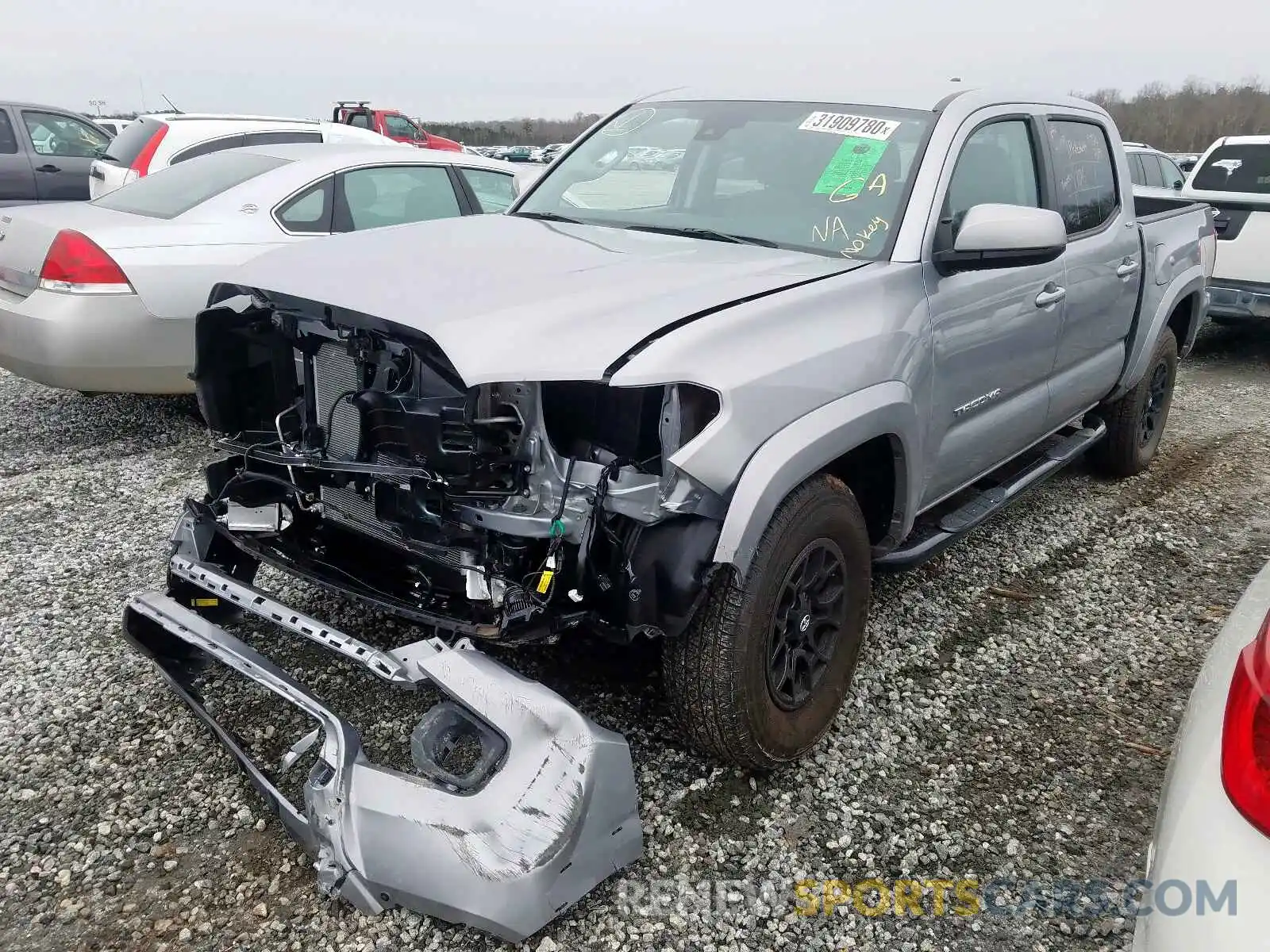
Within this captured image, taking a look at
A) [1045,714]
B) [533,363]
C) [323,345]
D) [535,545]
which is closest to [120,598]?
[323,345]

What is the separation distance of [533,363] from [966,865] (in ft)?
5.54

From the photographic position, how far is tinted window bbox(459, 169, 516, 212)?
6.05 m

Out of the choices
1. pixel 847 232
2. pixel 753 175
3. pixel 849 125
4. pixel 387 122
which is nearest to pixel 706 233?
pixel 753 175

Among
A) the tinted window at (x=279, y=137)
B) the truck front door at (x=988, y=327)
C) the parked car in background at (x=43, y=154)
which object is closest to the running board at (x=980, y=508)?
the truck front door at (x=988, y=327)

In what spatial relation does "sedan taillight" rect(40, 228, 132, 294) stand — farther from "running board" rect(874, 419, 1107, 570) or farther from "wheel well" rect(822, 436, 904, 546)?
"running board" rect(874, 419, 1107, 570)

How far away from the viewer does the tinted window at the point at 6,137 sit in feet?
31.3

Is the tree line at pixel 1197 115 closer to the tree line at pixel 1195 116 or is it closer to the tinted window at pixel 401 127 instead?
the tree line at pixel 1195 116

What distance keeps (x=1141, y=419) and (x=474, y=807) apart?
4411mm

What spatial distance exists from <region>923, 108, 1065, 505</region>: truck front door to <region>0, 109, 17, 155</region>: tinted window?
10125mm

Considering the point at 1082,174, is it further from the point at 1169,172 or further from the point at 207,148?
the point at 1169,172

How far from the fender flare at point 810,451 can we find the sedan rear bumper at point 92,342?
11.3 feet

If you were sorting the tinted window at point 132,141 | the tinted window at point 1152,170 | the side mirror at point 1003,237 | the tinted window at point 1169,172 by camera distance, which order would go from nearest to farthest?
the side mirror at point 1003,237 → the tinted window at point 132,141 → the tinted window at point 1152,170 → the tinted window at point 1169,172

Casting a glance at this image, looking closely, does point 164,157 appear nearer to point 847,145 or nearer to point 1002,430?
point 847,145

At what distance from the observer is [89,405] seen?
18.9 ft
